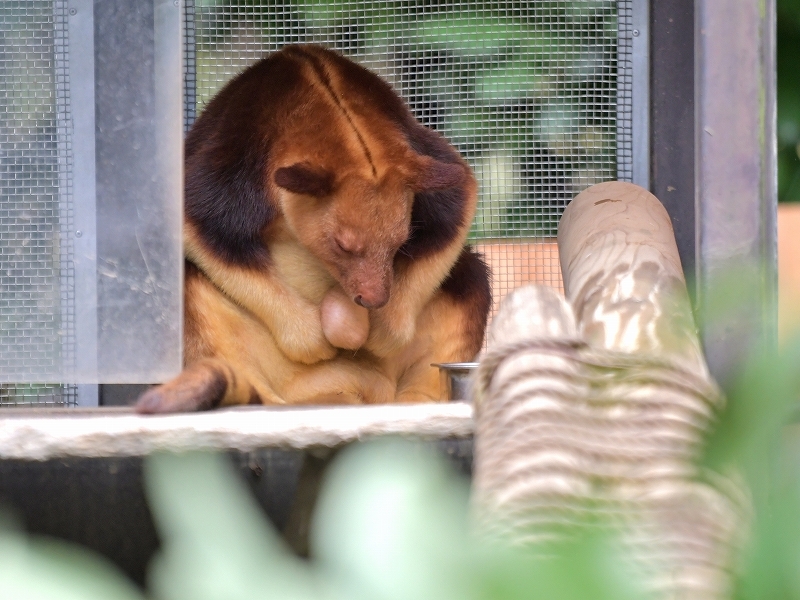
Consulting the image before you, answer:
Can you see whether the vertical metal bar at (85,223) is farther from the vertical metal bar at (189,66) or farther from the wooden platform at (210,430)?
the vertical metal bar at (189,66)

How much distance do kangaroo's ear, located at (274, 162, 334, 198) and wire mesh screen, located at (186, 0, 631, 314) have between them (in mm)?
940

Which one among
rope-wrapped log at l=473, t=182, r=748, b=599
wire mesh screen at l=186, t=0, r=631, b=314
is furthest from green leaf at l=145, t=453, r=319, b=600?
wire mesh screen at l=186, t=0, r=631, b=314

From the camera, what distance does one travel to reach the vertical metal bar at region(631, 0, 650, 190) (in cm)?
327

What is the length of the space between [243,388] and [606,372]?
140cm

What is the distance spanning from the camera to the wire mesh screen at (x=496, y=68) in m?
3.32

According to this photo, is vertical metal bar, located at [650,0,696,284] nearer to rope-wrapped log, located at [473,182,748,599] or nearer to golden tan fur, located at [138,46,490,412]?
golden tan fur, located at [138,46,490,412]

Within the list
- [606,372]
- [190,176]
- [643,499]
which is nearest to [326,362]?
[190,176]

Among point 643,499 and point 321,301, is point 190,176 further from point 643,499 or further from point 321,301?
point 643,499

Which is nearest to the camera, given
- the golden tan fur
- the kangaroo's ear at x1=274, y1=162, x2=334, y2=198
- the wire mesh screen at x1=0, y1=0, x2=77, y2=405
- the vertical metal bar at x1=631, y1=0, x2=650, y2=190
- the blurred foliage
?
the blurred foliage

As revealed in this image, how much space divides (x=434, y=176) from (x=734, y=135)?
4.01ft

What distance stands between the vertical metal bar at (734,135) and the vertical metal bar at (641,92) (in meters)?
1.56

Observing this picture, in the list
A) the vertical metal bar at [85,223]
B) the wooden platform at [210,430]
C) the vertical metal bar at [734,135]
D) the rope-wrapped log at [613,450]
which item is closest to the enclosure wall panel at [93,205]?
the vertical metal bar at [85,223]

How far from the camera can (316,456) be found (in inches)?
78.8

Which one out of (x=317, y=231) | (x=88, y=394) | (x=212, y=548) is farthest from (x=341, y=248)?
(x=212, y=548)
